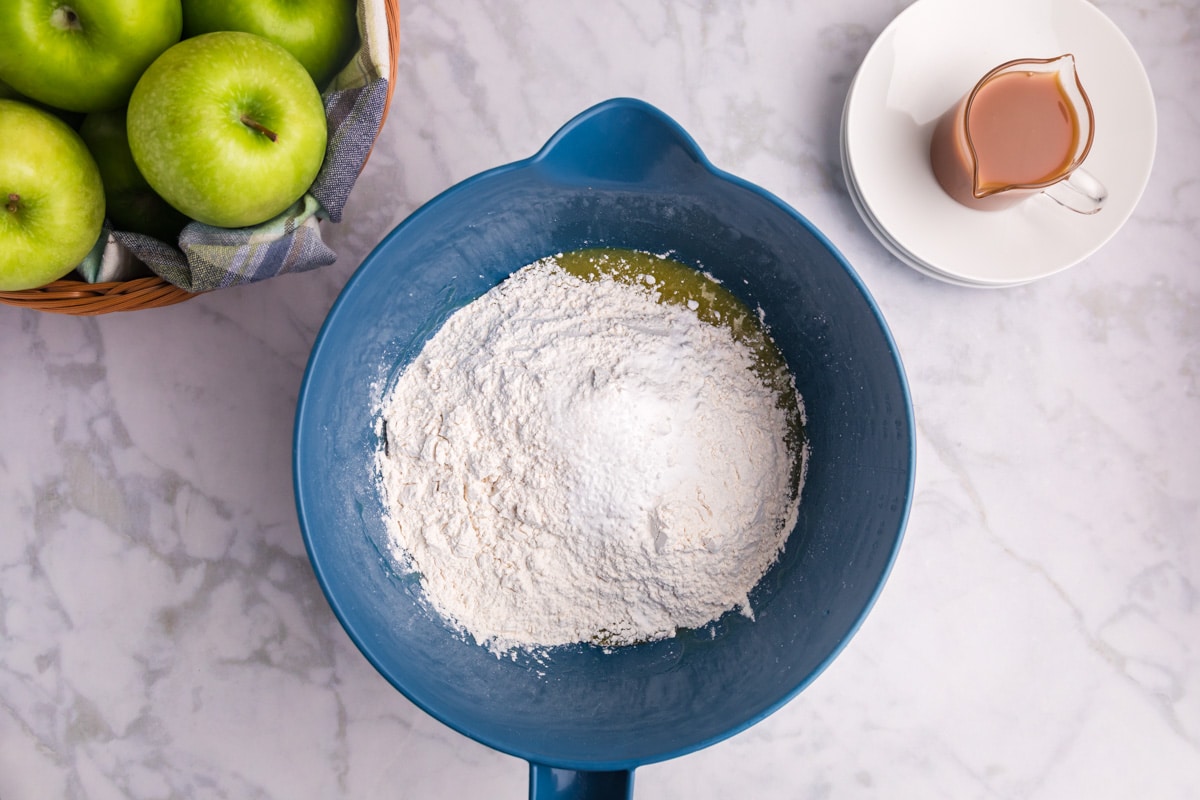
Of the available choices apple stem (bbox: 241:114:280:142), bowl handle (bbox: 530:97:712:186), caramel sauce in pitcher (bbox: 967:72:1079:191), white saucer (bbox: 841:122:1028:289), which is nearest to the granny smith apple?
apple stem (bbox: 241:114:280:142)

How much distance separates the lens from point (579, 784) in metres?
0.81

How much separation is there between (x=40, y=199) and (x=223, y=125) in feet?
0.59

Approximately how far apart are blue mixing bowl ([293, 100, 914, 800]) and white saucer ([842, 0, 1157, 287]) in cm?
18

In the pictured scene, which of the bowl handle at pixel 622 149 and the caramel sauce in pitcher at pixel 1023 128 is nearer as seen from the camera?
the bowl handle at pixel 622 149

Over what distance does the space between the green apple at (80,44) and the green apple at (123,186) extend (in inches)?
1.3

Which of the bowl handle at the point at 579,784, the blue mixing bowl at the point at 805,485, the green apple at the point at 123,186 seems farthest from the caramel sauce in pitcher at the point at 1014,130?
the green apple at the point at 123,186

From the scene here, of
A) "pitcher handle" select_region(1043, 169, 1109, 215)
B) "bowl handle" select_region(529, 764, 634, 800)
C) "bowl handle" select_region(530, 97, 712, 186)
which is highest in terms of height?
"pitcher handle" select_region(1043, 169, 1109, 215)

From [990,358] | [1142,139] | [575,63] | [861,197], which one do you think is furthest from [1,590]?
[1142,139]

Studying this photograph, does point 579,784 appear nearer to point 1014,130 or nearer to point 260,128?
point 260,128

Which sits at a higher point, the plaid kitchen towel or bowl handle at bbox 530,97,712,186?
bowl handle at bbox 530,97,712,186

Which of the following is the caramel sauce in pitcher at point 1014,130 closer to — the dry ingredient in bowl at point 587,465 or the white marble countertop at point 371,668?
the white marble countertop at point 371,668

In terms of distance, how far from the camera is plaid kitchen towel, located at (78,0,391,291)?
777 millimetres

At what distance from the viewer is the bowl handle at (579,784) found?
79 centimetres

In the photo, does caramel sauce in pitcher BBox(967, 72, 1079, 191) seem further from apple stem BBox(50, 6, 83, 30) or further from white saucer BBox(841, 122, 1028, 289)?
apple stem BBox(50, 6, 83, 30)
